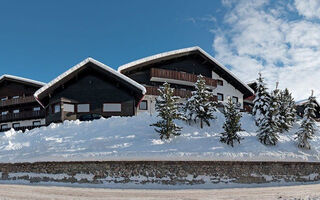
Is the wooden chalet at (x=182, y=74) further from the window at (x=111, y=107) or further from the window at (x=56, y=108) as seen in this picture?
the window at (x=56, y=108)

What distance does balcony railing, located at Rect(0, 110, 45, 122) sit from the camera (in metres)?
29.9

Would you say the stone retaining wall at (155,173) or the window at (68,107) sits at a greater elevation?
the window at (68,107)

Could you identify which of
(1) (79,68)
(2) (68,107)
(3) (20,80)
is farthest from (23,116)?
(1) (79,68)

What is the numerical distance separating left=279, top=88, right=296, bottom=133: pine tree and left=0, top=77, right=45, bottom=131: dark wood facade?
1120 inches

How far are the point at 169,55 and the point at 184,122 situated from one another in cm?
1309

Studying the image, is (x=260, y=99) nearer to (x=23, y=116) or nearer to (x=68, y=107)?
(x=68, y=107)

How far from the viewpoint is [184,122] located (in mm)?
15906

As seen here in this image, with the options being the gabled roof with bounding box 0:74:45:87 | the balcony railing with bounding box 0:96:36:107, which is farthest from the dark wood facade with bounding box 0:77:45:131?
the gabled roof with bounding box 0:74:45:87

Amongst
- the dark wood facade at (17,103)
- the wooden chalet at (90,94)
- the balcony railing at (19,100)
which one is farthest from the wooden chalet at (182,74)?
the balcony railing at (19,100)

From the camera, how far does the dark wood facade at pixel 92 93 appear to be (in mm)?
21844

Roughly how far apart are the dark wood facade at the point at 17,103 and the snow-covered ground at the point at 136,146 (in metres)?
16.1

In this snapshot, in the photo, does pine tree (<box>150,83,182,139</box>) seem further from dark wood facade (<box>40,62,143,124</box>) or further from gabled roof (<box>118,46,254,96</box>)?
gabled roof (<box>118,46,254,96</box>)

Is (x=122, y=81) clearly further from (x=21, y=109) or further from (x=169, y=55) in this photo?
(x=21, y=109)

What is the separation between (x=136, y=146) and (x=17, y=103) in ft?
87.6
